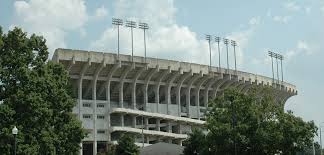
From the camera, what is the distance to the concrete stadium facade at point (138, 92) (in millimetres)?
84500

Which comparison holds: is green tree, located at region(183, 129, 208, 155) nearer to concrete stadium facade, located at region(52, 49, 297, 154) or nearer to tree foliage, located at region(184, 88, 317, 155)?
tree foliage, located at region(184, 88, 317, 155)

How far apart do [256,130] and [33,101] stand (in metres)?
19.2

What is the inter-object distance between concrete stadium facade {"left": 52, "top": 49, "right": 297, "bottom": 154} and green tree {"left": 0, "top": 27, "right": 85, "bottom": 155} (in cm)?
3738

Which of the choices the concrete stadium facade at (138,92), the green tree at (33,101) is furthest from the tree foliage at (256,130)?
the concrete stadium facade at (138,92)

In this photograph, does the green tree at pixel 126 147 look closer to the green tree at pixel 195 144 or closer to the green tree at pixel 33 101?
the green tree at pixel 195 144

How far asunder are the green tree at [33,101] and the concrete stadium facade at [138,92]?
1472 inches

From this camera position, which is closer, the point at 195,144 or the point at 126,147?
the point at 195,144

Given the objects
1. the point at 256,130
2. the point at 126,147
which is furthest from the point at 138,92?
the point at 256,130

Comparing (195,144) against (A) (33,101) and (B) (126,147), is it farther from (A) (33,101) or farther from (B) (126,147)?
(A) (33,101)

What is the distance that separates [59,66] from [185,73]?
52.1 meters

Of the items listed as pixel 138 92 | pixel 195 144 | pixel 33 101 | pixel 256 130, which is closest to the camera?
pixel 33 101

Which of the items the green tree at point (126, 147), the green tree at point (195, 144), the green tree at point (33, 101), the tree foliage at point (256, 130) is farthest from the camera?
the green tree at point (126, 147)

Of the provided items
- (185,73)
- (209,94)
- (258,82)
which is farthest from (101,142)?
(258,82)

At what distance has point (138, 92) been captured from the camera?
96.0 m
